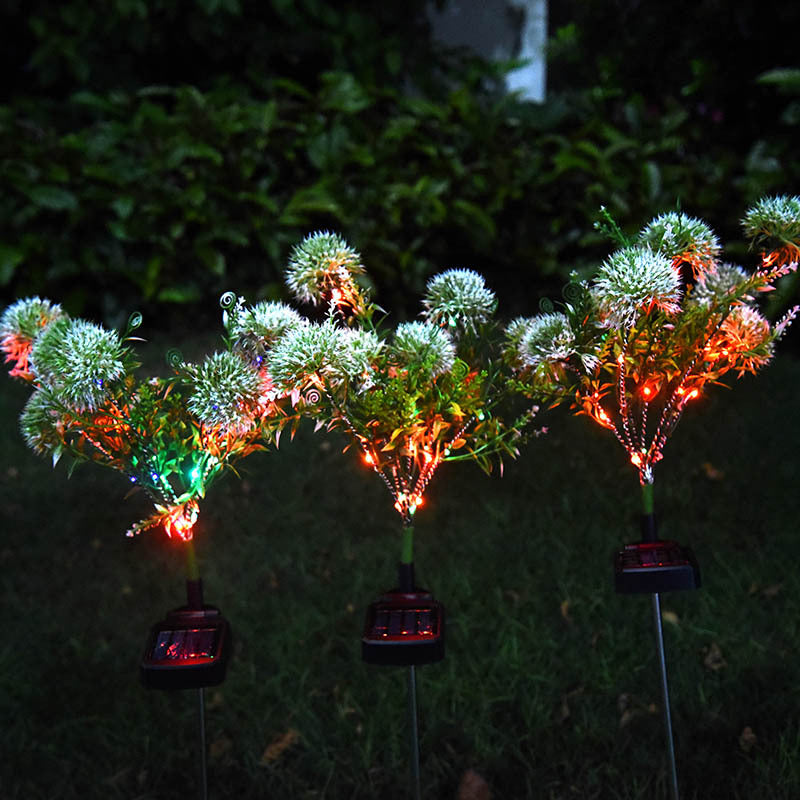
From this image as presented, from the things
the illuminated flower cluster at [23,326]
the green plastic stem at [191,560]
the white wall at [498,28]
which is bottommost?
the green plastic stem at [191,560]

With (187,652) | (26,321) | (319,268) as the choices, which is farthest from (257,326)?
(187,652)

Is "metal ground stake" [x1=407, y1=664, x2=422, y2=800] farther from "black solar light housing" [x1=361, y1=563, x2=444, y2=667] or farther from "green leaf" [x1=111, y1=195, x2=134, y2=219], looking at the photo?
"green leaf" [x1=111, y1=195, x2=134, y2=219]

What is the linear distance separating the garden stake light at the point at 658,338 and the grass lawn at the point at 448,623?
3.10 feet

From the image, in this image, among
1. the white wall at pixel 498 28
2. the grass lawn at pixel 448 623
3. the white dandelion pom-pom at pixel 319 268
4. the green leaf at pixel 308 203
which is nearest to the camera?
the white dandelion pom-pom at pixel 319 268

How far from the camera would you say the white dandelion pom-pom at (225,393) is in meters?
1.93

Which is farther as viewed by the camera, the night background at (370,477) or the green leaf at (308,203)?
the green leaf at (308,203)

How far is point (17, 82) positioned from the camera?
7.70 metres

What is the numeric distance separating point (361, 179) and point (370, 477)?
240cm

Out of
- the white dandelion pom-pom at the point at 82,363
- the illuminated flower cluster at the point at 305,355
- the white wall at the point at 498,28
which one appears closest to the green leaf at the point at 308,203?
the white wall at the point at 498,28

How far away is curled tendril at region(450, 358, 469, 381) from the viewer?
1.99m

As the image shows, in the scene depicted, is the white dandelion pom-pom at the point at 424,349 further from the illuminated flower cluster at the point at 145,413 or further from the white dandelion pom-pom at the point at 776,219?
the white dandelion pom-pom at the point at 776,219

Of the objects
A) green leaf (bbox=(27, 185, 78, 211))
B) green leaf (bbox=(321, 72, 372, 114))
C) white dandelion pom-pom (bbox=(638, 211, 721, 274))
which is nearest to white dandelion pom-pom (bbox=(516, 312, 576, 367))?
white dandelion pom-pom (bbox=(638, 211, 721, 274))

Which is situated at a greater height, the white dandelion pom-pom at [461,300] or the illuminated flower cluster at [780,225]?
the illuminated flower cluster at [780,225]

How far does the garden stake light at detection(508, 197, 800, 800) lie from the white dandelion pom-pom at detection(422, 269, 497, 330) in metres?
0.10
